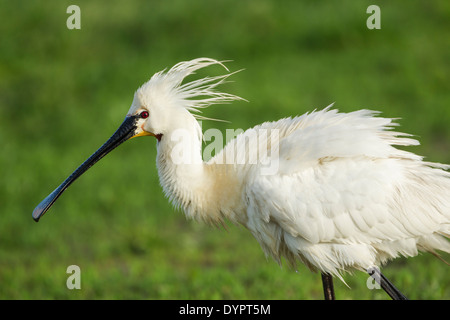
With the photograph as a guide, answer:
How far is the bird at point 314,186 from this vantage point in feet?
15.4

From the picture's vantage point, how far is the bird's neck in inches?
195

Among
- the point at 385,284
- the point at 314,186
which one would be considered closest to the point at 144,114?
the point at 314,186

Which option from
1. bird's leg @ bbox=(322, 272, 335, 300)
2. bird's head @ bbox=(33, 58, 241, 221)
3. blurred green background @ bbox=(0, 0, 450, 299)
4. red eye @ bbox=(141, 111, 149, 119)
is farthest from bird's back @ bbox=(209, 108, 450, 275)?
blurred green background @ bbox=(0, 0, 450, 299)

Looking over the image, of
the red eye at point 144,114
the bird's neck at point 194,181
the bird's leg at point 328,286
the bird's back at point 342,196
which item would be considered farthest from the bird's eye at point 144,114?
the bird's leg at point 328,286

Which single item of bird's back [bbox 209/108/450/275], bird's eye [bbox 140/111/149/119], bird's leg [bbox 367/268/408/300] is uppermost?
bird's eye [bbox 140/111/149/119]

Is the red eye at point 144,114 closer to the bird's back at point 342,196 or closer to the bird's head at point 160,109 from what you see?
the bird's head at point 160,109

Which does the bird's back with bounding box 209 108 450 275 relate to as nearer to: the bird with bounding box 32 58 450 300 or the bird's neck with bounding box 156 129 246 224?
the bird with bounding box 32 58 450 300

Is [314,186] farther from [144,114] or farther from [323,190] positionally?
[144,114]

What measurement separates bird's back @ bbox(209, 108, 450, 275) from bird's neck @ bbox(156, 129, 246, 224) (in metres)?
0.13

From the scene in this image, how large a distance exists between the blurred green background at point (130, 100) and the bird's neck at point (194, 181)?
52.6 inches

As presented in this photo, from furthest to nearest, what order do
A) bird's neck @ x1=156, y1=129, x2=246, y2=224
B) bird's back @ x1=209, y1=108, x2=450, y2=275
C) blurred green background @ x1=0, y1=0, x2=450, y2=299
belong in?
blurred green background @ x1=0, y1=0, x2=450, y2=299
bird's neck @ x1=156, y1=129, x2=246, y2=224
bird's back @ x1=209, y1=108, x2=450, y2=275
